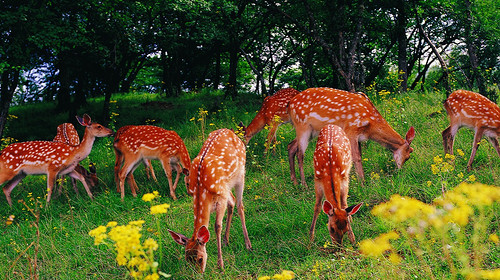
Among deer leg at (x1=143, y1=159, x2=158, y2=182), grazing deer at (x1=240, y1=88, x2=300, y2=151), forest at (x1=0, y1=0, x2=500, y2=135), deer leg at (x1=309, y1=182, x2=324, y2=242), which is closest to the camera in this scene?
deer leg at (x1=309, y1=182, x2=324, y2=242)

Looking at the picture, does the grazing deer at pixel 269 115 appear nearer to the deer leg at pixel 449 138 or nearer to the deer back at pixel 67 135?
the deer leg at pixel 449 138

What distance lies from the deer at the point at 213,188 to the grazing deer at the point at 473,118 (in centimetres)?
329

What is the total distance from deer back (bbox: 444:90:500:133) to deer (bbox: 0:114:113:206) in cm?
605

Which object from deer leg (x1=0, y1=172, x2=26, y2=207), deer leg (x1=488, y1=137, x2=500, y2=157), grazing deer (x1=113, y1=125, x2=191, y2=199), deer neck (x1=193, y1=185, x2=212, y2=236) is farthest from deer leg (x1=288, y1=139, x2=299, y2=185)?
deer leg (x1=0, y1=172, x2=26, y2=207)

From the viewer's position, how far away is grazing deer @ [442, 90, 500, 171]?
5758mm

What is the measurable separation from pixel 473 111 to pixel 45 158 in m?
7.23

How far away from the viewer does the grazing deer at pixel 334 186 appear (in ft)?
13.2

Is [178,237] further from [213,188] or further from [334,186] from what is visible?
[334,186]

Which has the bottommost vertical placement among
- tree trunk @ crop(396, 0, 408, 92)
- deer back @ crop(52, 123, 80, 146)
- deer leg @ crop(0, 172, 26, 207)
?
deer leg @ crop(0, 172, 26, 207)

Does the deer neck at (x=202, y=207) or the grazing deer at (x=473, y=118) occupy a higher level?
the grazing deer at (x=473, y=118)

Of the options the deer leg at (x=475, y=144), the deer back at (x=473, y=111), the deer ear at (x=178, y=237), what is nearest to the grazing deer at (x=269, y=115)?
the deer back at (x=473, y=111)

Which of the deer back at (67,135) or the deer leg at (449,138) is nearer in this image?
the deer leg at (449,138)

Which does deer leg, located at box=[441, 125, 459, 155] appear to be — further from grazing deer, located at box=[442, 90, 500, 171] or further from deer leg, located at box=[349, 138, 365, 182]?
deer leg, located at box=[349, 138, 365, 182]

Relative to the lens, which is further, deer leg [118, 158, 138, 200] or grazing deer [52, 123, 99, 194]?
grazing deer [52, 123, 99, 194]
